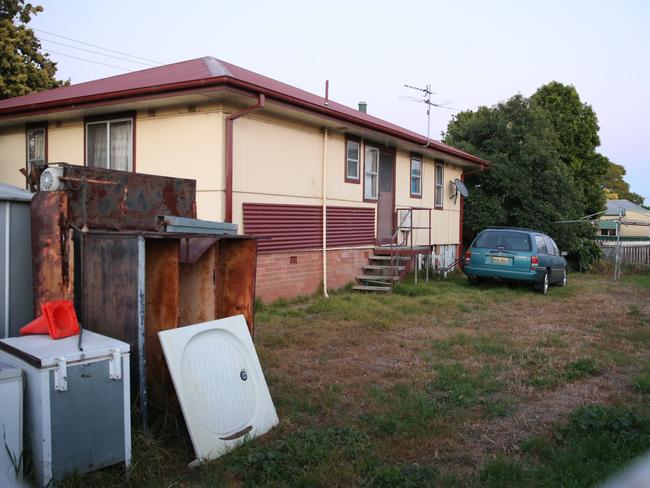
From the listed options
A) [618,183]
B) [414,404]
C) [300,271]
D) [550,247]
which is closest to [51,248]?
[414,404]

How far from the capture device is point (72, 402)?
3.26 m

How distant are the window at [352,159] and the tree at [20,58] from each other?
44.8 ft

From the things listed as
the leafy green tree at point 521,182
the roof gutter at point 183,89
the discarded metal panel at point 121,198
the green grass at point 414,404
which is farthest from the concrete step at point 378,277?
the discarded metal panel at point 121,198

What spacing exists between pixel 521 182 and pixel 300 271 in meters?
11.6

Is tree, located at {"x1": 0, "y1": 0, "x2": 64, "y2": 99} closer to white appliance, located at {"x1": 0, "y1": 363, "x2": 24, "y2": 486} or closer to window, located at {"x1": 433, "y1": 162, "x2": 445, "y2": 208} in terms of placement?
window, located at {"x1": 433, "y1": 162, "x2": 445, "y2": 208}

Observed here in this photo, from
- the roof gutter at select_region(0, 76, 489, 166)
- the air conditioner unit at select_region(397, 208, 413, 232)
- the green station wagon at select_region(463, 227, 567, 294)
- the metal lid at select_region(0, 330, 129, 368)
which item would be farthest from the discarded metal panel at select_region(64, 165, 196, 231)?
the air conditioner unit at select_region(397, 208, 413, 232)

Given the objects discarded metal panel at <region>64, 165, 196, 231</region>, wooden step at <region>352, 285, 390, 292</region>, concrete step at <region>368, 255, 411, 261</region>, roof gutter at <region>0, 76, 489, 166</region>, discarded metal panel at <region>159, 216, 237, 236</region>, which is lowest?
wooden step at <region>352, 285, 390, 292</region>

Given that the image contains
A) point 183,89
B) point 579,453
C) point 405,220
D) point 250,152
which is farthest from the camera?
point 405,220

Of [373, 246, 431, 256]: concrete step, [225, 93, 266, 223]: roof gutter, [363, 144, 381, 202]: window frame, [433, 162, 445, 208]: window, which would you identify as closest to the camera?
[225, 93, 266, 223]: roof gutter

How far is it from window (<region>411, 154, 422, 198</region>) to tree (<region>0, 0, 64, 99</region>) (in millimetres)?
14120

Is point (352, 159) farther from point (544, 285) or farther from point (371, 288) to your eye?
point (544, 285)

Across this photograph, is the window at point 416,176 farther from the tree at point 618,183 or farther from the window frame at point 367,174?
the tree at point 618,183

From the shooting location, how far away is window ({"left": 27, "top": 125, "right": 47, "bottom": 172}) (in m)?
11.9

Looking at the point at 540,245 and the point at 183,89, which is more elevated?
the point at 183,89
